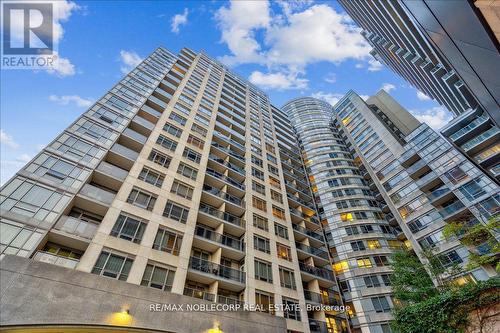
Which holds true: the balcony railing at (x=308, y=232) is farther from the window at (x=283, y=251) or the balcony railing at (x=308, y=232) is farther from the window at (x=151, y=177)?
the window at (x=151, y=177)

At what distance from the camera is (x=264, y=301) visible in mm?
21266

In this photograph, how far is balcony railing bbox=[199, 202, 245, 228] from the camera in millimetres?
24859

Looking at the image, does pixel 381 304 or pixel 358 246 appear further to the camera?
pixel 358 246

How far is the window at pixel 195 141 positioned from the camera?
29.5 meters

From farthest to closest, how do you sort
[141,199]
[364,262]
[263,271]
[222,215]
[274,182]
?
[364,262] → [274,182] → [222,215] → [263,271] → [141,199]

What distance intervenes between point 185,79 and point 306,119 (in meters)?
39.1

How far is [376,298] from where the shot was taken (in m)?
32.9

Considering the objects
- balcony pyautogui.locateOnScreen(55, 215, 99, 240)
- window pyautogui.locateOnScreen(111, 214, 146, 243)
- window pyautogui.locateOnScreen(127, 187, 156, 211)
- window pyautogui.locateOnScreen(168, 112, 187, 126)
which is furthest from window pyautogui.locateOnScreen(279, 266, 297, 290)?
window pyautogui.locateOnScreen(168, 112, 187, 126)

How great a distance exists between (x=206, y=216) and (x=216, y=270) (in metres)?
5.02

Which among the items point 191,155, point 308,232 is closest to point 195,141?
point 191,155

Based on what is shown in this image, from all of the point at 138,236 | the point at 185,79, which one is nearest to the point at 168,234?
the point at 138,236

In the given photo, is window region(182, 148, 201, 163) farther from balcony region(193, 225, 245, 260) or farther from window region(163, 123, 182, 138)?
balcony region(193, 225, 245, 260)

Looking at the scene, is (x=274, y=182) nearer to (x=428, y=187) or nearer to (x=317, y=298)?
(x=317, y=298)

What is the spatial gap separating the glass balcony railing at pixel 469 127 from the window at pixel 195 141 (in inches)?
1505
